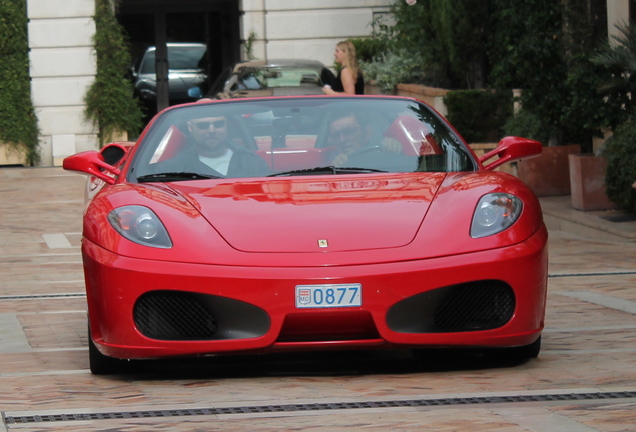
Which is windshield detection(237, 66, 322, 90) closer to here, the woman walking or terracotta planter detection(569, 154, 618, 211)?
the woman walking

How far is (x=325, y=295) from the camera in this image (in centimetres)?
477

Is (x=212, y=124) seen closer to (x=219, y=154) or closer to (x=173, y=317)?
(x=219, y=154)

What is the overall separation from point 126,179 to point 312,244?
4.24ft

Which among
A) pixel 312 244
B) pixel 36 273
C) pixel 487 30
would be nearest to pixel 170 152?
pixel 312 244

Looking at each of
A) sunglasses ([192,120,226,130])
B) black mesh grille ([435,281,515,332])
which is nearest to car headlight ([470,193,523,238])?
black mesh grille ([435,281,515,332])

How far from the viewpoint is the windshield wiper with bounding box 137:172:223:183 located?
18.9 ft

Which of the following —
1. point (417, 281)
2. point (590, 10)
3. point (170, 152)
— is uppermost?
point (590, 10)

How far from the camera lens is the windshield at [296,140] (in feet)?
19.3

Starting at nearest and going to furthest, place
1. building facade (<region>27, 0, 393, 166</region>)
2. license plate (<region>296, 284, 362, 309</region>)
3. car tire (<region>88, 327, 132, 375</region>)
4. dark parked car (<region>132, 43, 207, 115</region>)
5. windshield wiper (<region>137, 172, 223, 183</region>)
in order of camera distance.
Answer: license plate (<region>296, 284, 362, 309</region>), car tire (<region>88, 327, 132, 375</region>), windshield wiper (<region>137, 172, 223, 183</region>), building facade (<region>27, 0, 393, 166</region>), dark parked car (<region>132, 43, 207, 115</region>)

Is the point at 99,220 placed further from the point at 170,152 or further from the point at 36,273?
the point at 36,273

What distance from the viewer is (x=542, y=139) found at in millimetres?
14766

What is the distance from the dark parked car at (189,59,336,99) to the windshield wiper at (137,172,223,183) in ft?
36.1

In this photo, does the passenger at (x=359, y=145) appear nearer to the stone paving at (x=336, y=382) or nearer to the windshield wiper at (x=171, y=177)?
the windshield wiper at (x=171, y=177)

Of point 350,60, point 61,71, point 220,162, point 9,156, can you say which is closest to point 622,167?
point 350,60
